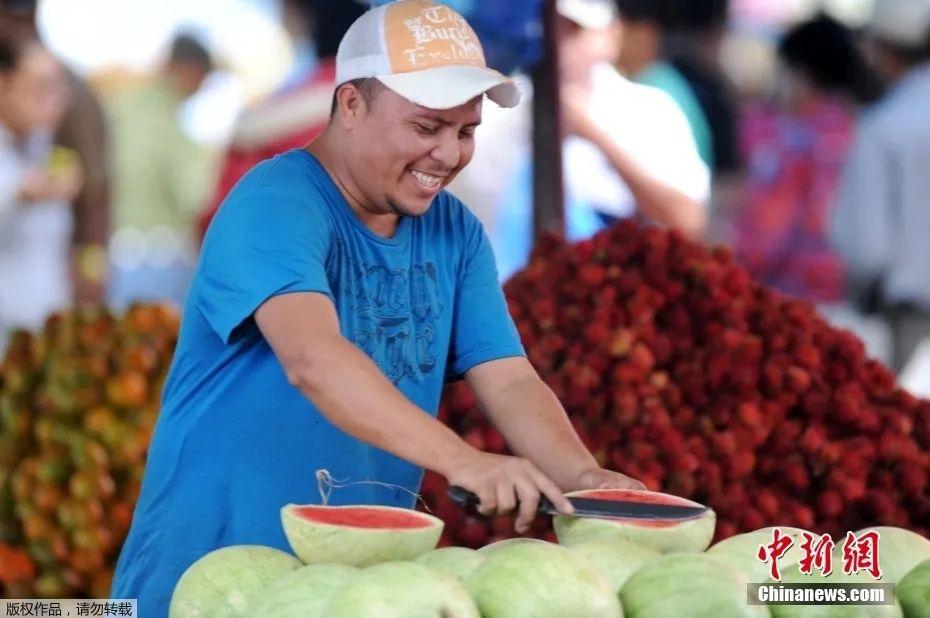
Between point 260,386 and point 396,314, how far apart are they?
25 centimetres

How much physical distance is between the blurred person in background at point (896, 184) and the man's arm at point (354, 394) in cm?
396

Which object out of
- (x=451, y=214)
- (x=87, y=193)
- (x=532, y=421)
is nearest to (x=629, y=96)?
(x=87, y=193)

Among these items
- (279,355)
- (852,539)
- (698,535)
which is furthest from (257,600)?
(852,539)

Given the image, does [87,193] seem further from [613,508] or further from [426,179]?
[613,508]

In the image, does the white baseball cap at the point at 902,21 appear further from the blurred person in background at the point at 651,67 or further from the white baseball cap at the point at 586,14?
the white baseball cap at the point at 586,14

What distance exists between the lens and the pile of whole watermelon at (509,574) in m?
1.62

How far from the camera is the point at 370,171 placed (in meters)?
2.28

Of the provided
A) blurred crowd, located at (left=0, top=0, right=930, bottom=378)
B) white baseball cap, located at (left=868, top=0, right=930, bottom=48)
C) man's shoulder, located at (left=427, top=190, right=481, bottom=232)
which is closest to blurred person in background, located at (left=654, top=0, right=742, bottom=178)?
blurred crowd, located at (left=0, top=0, right=930, bottom=378)

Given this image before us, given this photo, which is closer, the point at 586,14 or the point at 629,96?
the point at 586,14

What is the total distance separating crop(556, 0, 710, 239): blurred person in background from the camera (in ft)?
15.9

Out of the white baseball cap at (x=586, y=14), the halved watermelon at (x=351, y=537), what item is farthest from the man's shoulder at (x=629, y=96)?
the halved watermelon at (x=351, y=537)

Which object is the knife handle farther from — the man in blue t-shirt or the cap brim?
the cap brim

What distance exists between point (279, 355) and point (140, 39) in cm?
630

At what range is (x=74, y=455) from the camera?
370 centimetres
